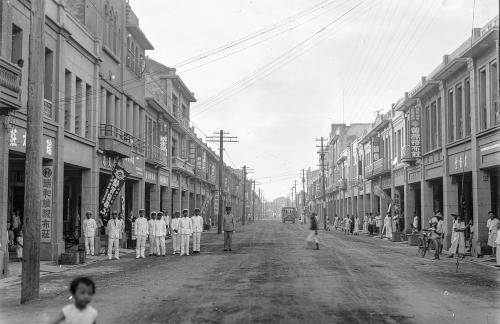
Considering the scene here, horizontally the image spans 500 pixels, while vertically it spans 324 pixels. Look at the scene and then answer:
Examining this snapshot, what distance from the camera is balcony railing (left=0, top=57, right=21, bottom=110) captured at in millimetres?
14648

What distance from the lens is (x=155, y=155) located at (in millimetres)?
37125

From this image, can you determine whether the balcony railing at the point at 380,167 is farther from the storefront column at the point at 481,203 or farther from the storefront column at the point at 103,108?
the storefront column at the point at 103,108

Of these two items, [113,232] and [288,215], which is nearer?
[113,232]

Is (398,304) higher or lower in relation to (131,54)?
lower

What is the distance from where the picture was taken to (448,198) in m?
27.3

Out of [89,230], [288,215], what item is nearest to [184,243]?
[89,230]

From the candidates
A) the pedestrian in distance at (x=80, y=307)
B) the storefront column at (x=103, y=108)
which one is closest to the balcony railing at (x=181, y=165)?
the storefront column at (x=103, y=108)

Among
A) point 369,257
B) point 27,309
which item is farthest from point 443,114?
point 27,309

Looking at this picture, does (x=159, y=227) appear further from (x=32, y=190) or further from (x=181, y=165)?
(x=181, y=165)

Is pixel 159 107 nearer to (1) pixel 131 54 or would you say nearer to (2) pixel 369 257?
(1) pixel 131 54

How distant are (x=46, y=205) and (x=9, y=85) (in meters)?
6.39

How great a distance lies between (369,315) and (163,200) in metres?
33.9

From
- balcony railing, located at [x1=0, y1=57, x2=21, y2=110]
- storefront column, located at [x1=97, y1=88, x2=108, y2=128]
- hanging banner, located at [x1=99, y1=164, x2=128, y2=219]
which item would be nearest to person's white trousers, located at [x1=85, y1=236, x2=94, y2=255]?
hanging banner, located at [x1=99, y1=164, x2=128, y2=219]

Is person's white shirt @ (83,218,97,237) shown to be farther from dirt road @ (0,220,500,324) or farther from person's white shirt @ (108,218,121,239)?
dirt road @ (0,220,500,324)
